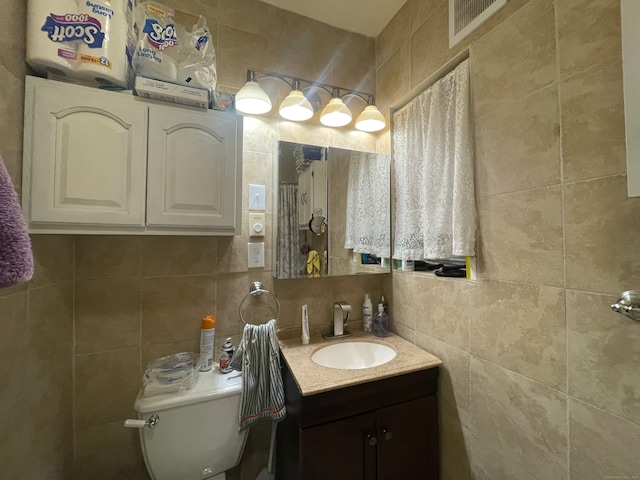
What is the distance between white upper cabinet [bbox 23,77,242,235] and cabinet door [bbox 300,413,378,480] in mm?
870

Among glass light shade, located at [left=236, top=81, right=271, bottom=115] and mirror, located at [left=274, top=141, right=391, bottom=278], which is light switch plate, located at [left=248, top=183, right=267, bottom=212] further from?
glass light shade, located at [left=236, top=81, right=271, bottom=115]

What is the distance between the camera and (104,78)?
917mm

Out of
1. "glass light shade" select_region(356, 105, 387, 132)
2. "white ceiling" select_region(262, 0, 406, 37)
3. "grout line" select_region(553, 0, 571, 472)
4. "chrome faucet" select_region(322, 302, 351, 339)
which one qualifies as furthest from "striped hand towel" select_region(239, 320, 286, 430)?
"white ceiling" select_region(262, 0, 406, 37)

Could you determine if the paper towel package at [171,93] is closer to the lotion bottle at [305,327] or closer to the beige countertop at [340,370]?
the lotion bottle at [305,327]

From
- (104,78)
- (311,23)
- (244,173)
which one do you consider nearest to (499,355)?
(244,173)

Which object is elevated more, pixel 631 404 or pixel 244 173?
pixel 244 173

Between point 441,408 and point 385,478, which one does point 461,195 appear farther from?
point 385,478

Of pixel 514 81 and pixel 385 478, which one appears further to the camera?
pixel 385 478

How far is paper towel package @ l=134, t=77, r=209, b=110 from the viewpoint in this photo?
96 cm

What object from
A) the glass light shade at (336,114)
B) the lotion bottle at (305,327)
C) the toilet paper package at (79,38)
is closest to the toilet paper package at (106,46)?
the toilet paper package at (79,38)

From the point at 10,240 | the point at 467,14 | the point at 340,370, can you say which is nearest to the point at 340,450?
the point at 340,370

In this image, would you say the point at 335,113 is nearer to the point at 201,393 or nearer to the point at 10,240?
the point at 10,240

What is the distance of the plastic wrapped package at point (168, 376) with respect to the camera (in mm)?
1017

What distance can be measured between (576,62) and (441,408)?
1360mm
